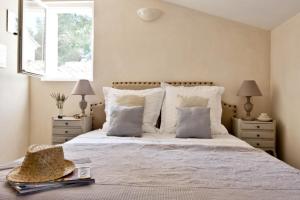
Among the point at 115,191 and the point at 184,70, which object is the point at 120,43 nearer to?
the point at 184,70

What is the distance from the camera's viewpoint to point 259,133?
9.97ft

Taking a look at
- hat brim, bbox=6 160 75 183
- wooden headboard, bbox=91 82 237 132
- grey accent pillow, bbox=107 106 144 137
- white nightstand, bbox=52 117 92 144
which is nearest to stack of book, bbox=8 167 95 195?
hat brim, bbox=6 160 75 183

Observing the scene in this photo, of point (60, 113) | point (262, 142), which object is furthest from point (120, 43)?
point (262, 142)

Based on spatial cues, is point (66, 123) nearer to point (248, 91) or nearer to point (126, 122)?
point (126, 122)

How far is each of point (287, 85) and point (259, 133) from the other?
590mm

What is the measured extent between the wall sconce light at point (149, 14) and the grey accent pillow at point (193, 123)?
1344 millimetres

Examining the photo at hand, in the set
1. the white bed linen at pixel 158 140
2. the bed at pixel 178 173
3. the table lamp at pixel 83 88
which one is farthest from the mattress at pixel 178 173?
the table lamp at pixel 83 88

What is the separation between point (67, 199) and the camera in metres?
1.12

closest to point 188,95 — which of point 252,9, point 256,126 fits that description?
point 256,126

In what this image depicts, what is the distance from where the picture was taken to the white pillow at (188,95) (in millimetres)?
2928

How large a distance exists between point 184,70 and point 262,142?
4.03 feet

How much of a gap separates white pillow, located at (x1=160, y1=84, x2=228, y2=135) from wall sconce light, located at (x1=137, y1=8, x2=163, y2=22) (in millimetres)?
929

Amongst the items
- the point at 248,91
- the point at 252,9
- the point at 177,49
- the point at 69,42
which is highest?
the point at 252,9

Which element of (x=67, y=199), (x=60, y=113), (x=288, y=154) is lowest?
(x=288, y=154)
